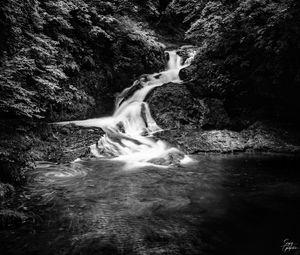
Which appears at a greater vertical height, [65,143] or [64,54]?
[64,54]

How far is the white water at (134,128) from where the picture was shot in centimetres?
1002

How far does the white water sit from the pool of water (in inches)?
38.4

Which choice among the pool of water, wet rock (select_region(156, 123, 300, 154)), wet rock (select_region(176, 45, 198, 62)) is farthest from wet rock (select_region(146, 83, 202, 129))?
wet rock (select_region(176, 45, 198, 62))

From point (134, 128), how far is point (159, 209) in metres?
6.82

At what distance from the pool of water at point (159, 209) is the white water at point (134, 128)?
0.98 m

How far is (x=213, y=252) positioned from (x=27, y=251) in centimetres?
257

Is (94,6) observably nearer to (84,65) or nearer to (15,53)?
(84,65)

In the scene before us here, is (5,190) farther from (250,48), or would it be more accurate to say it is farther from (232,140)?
(250,48)

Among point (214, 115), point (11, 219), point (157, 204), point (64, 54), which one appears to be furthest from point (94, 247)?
point (64, 54)

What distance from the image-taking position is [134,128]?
12.4 meters

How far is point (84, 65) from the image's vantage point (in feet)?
43.9

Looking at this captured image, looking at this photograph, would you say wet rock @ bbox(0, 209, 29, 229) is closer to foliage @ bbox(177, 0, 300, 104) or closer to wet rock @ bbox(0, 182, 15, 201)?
wet rock @ bbox(0, 182, 15, 201)

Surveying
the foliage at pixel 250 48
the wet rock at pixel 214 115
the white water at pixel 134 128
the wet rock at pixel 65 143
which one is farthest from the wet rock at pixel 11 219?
the wet rock at pixel 214 115

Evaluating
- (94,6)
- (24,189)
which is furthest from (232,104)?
(24,189)
